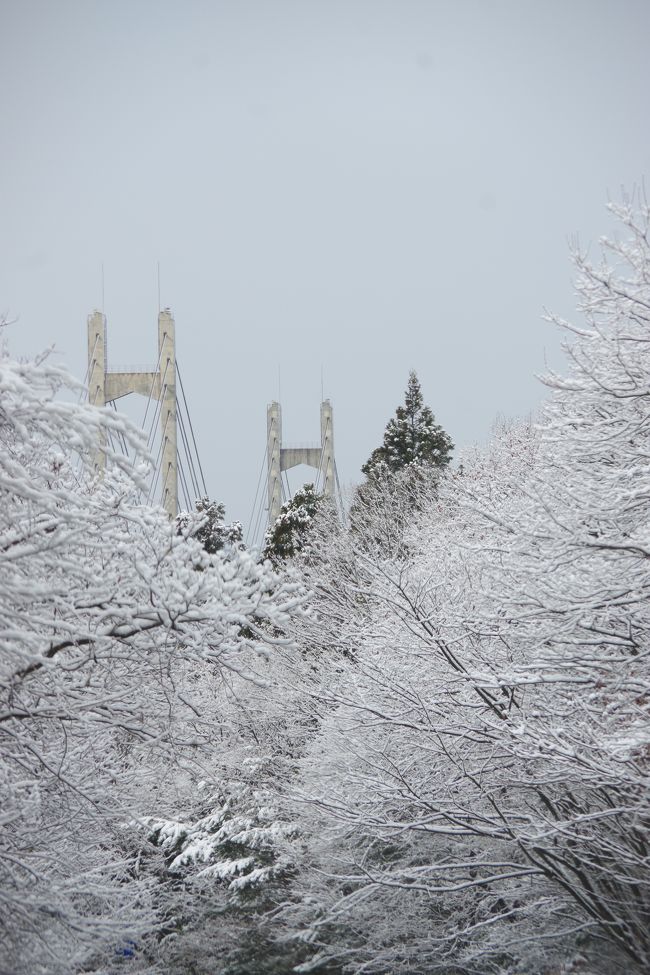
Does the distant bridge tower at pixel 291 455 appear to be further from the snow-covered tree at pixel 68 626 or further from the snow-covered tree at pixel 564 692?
the snow-covered tree at pixel 68 626

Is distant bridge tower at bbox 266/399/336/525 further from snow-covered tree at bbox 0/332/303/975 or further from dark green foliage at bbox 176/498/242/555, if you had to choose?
snow-covered tree at bbox 0/332/303/975

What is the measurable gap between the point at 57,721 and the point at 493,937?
3.52 metres

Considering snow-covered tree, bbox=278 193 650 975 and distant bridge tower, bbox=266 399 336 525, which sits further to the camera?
distant bridge tower, bbox=266 399 336 525

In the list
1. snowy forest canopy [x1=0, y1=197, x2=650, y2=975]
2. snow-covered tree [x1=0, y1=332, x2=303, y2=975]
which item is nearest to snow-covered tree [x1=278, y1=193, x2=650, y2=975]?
snowy forest canopy [x1=0, y1=197, x2=650, y2=975]

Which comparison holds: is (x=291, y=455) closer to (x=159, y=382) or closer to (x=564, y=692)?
Result: (x=159, y=382)

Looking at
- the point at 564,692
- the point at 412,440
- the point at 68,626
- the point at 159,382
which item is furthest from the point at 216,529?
the point at 68,626

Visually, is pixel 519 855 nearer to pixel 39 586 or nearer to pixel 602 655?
pixel 602 655

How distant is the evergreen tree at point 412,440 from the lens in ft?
98.8

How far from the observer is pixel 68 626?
454 cm

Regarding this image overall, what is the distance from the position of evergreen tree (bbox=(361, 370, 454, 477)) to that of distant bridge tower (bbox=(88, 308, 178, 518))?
6.17m

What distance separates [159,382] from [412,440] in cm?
843

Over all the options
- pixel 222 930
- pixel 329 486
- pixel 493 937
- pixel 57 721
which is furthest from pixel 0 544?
pixel 329 486

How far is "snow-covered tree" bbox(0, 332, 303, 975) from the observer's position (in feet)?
14.9

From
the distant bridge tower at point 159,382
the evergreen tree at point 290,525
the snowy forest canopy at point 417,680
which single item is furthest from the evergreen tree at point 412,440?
the snowy forest canopy at point 417,680
